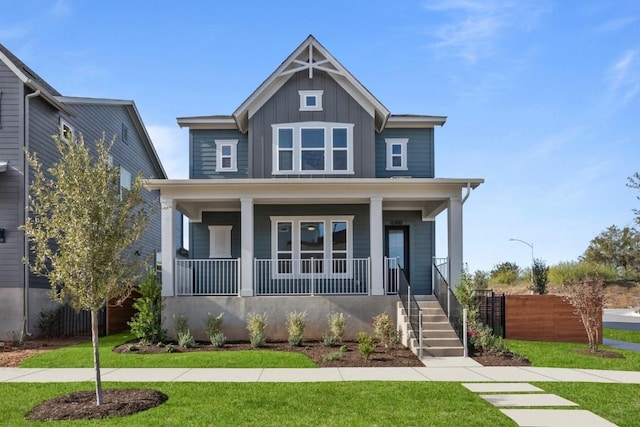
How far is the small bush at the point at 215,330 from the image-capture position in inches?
540

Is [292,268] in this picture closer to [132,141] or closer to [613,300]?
[132,141]

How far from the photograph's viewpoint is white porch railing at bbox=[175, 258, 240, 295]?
1555 centimetres

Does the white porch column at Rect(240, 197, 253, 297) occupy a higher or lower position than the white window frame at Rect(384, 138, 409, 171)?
lower

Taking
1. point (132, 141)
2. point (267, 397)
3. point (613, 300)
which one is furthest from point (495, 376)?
point (613, 300)

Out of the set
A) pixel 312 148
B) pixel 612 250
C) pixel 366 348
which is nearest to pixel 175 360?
pixel 366 348

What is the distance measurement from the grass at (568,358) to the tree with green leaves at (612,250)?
43854mm

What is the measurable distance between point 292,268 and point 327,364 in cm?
603

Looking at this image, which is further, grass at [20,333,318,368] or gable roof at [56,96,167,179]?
gable roof at [56,96,167,179]

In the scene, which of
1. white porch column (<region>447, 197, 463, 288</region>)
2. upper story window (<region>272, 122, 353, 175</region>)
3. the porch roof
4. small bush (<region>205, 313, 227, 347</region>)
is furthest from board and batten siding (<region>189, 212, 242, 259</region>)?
white porch column (<region>447, 197, 463, 288</region>)

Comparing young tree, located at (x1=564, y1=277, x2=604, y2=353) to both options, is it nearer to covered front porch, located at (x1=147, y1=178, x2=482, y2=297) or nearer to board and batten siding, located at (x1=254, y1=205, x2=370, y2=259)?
covered front porch, located at (x1=147, y1=178, x2=482, y2=297)

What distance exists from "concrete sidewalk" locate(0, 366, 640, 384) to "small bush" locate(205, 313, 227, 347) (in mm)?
2634

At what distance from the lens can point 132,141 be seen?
24578mm

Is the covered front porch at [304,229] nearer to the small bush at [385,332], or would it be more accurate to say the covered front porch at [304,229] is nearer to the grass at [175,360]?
the small bush at [385,332]

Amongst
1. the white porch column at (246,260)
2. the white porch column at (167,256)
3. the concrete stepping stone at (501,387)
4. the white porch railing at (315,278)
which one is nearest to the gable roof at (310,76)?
the white porch column at (246,260)
